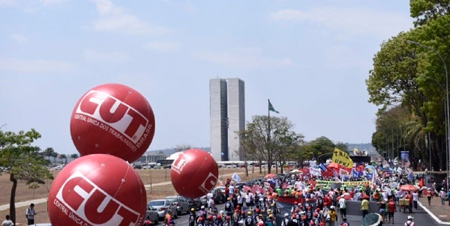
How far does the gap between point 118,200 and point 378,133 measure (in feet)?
458

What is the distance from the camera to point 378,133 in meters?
148

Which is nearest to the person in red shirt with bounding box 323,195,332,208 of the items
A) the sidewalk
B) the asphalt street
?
the asphalt street

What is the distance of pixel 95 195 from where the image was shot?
42.8 feet

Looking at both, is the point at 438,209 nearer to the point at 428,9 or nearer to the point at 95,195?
the point at 428,9

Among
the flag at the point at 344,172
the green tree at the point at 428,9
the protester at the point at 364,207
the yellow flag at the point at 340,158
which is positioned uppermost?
the green tree at the point at 428,9

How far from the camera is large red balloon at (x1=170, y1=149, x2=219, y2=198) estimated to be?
1129 inches

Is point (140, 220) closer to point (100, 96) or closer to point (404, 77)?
point (100, 96)

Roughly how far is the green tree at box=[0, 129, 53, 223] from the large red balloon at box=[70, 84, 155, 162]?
15.6 m

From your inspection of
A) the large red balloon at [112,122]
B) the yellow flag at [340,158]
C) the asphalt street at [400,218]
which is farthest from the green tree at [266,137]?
the large red balloon at [112,122]

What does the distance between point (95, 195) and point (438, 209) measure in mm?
29535

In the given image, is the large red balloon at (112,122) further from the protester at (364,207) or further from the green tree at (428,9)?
the green tree at (428,9)

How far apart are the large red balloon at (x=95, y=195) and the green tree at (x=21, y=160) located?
66.1 feet

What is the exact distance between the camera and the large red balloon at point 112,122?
1759cm

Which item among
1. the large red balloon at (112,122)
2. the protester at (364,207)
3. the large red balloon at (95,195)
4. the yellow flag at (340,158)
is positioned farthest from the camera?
the yellow flag at (340,158)
